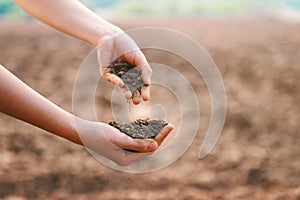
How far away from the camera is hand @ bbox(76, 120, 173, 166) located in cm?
138

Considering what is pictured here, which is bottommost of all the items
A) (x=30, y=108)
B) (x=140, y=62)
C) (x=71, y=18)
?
(x=30, y=108)

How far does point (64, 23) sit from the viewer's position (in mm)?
1530

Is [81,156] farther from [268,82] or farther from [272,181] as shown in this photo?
[268,82]


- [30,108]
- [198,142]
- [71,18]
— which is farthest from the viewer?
[198,142]

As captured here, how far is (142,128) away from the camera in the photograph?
1497 mm

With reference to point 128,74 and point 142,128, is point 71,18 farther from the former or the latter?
point 142,128

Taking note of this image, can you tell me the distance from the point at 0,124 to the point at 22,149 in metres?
0.32

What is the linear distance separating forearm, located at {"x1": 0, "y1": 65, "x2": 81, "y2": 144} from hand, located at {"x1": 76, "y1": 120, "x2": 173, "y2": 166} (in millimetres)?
27

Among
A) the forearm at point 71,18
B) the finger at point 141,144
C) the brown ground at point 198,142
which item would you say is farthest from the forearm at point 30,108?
the brown ground at point 198,142

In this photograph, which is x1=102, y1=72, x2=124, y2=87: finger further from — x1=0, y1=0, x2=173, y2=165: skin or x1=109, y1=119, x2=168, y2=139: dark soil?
x1=109, y1=119, x2=168, y2=139: dark soil

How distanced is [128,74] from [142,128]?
0.13 metres

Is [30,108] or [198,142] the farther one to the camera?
[198,142]

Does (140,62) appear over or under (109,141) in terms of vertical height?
over

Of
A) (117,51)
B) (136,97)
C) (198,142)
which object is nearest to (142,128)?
(136,97)
